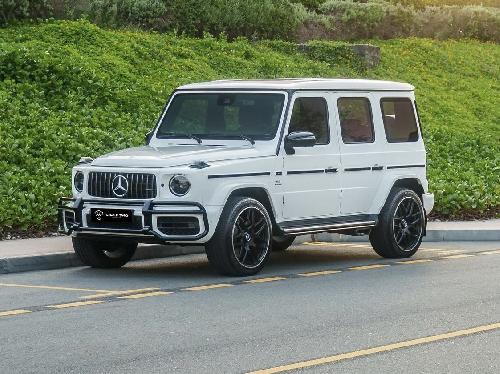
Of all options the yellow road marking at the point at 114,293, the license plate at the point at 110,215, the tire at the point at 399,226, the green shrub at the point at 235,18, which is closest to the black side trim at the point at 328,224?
the tire at the point at 399,226

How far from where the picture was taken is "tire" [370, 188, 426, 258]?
1614 cm

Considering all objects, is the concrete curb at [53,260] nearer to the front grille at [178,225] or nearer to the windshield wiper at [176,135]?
the windshield wiper at [176,135]

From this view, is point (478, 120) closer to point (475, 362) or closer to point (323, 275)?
→ point (323, 275)

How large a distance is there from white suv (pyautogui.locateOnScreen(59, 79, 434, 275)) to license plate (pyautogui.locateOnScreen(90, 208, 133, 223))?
1cm

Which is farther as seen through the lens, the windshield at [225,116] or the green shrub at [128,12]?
the green shrub at [128,12]

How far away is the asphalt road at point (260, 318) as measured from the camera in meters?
9.27

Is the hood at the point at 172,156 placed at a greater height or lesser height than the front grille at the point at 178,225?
greater

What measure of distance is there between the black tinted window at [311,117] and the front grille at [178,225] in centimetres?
187

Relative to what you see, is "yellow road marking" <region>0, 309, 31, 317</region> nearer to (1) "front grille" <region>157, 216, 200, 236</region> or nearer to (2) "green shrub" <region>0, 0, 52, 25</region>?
→ (1) "front grille" <region>157, 216, 200, 236</region>

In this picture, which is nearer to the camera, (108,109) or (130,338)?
(130,338)

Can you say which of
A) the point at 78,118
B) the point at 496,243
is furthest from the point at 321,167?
the point at 78,118

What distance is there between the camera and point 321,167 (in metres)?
15.3

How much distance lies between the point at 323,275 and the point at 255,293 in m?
1.81

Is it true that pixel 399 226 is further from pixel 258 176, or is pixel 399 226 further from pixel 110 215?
pixel 110 215
